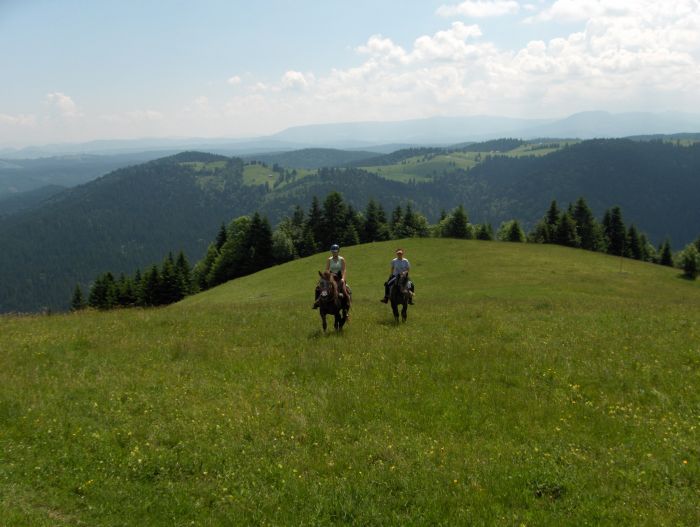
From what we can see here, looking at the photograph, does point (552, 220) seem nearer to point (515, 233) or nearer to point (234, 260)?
point (515, 233)

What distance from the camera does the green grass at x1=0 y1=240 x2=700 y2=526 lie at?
316 inches

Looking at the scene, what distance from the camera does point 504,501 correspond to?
798cm

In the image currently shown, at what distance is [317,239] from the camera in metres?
97.7

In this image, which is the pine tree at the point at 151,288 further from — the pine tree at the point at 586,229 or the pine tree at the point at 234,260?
the pine tree at the point at 586,229

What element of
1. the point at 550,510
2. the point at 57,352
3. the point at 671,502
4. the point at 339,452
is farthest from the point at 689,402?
the point at 57,352

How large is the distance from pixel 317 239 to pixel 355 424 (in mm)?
87643

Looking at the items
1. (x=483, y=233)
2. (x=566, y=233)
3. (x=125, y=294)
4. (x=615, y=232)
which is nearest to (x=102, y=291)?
(x=125, y=294)

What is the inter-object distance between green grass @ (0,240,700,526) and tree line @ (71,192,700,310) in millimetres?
61525

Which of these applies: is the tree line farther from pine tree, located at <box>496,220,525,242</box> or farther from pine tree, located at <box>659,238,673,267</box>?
pine tree, located at <box>659,238,673,267</box>

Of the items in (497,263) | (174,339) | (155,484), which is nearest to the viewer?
(155,484)

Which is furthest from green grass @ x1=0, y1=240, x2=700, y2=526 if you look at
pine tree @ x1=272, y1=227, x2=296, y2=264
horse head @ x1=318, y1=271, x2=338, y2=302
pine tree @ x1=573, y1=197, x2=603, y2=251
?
pine tree @ x1=573, y1=197, x2=603, y2=251

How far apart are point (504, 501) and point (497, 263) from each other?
5096 centimetres

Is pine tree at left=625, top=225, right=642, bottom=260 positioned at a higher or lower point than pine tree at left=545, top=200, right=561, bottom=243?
lower

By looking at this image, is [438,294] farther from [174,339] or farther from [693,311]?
[174,339]
